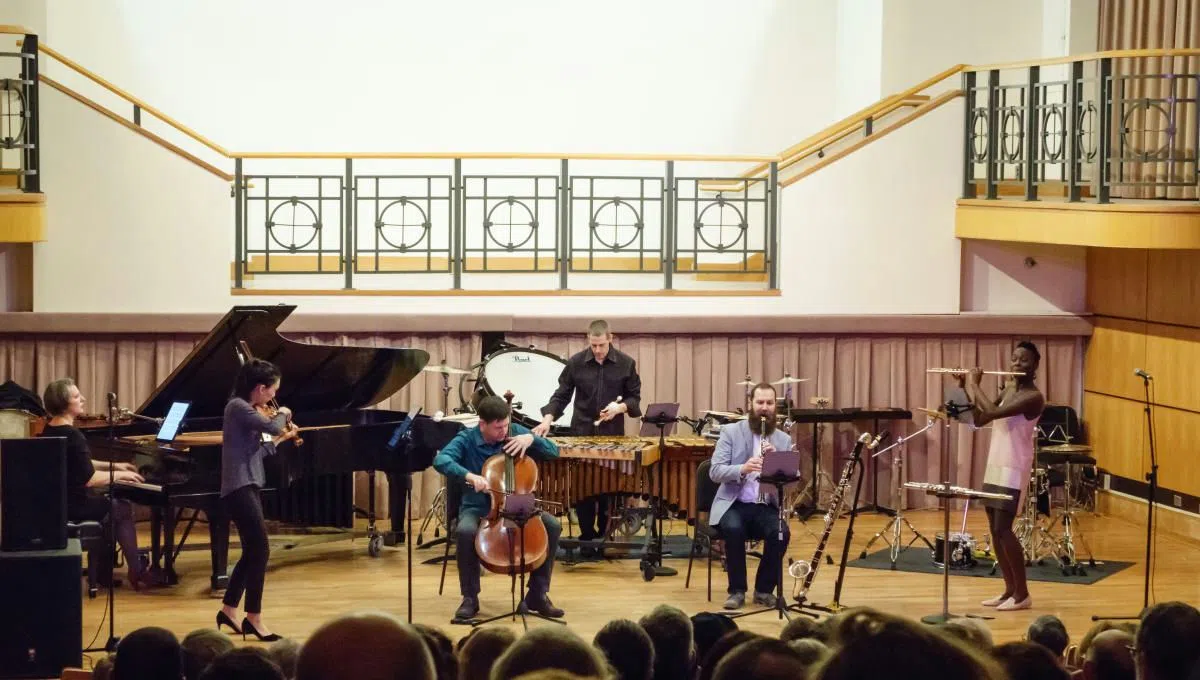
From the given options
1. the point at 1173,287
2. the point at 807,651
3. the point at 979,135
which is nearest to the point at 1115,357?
the point at 1173,287

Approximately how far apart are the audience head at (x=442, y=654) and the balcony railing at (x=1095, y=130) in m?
7.29

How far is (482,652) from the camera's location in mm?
3449

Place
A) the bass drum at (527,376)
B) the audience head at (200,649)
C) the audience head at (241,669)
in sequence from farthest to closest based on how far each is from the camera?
1. the bass drum at (527,376)
2. the audience head at (200,649)
3. the audience head at (241,669)

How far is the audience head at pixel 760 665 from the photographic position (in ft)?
8.80

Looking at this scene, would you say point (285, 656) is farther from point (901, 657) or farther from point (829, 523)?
Answer: point (829, 523)

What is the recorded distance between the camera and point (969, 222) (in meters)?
11.3

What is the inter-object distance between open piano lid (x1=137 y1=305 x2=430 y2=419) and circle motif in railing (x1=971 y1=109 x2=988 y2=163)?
4.49 meters

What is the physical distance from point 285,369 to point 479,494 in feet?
5.52

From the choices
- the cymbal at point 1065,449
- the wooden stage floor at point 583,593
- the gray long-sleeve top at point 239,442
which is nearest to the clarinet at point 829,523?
the wooden stage floor at point 583,593

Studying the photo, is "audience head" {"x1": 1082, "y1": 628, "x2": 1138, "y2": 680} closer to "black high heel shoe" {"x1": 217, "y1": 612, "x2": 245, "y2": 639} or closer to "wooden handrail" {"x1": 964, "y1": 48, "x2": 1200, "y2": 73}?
"black high heel shoe" {"x1": 217, "y1": 612, "x2": 245, "y2": 639}

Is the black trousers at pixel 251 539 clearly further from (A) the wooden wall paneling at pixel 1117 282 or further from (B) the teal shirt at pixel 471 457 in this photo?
(A) the wooden wall paneling at pixel 1117 282

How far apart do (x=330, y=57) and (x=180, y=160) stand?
2.84 m

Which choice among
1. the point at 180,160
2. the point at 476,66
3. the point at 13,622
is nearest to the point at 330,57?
the point at 476,66

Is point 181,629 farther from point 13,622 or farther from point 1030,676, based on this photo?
point 1030,676
